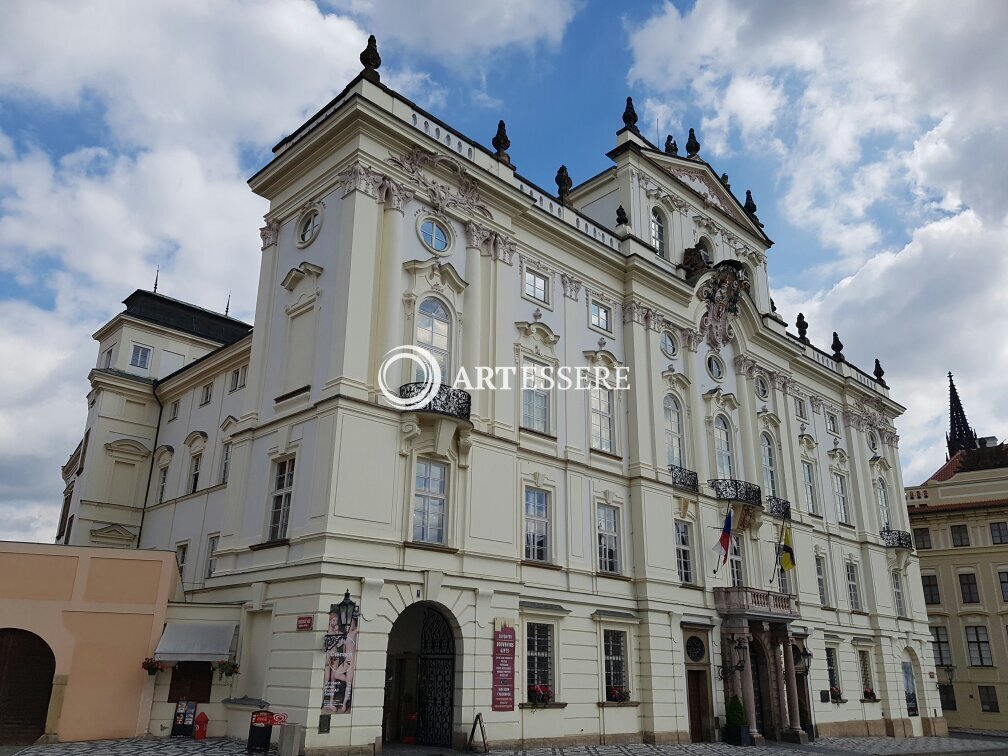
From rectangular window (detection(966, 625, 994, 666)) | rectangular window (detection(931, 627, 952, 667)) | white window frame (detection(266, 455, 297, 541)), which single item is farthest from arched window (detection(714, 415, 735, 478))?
rectangular window (detection(966, 625, 994, 666))

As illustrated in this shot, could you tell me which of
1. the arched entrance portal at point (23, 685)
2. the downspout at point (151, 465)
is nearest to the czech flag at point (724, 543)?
the arched entrance portal at point (23, 685)

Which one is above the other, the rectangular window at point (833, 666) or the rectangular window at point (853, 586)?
the rectangular window at point (853, 586)

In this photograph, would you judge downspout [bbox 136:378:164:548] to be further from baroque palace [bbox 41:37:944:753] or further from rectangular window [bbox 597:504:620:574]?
rectangular window [bbox 597:504:620:574]

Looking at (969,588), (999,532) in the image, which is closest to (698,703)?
(969,588)

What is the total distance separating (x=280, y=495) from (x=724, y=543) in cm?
1641

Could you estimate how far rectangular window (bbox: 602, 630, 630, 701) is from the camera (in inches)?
1005

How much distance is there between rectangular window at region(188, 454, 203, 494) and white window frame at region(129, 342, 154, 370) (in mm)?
9450

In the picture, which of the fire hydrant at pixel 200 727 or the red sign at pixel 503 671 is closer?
the fire hydrant at pixel 200 727

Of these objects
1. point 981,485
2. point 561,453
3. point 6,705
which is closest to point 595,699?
point 561,453

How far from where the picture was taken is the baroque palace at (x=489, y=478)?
20.7 metres

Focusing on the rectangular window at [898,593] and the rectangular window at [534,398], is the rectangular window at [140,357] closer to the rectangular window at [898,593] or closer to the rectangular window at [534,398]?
the rectangular window at [534,398]

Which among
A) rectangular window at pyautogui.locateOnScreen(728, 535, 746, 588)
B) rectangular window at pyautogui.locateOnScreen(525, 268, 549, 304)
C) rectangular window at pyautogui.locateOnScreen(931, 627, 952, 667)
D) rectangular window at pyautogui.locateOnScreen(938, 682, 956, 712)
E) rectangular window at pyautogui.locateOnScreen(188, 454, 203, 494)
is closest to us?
rectangular window at pyautogui.locateOnScreen(525, 268, 549, 304)

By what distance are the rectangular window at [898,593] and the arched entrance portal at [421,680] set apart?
97.7 ft

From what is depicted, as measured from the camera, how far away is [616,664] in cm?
2614
